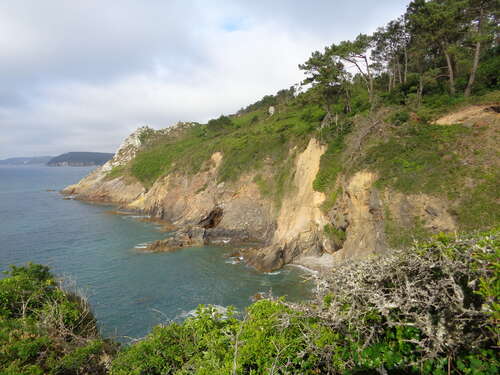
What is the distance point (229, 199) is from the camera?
4538 centimetres

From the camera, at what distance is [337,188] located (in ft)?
98.4

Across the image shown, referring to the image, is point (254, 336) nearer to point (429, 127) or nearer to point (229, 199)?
point (429, 127)

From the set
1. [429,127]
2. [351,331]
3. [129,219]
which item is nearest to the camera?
[351,331]

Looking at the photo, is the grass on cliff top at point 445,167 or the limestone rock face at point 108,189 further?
the limestone rock face at point 108,189

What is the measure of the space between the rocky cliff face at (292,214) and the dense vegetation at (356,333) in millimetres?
17433

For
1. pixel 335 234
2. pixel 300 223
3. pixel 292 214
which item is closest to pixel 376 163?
pixel 335 234

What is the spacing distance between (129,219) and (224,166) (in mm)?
20512

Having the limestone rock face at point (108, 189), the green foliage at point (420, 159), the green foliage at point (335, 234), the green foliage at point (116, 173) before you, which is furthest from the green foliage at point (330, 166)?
the green foliage at point (116, 173)

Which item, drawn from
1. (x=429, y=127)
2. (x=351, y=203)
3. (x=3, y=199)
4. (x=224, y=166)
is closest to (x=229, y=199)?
(x=224, y=166)

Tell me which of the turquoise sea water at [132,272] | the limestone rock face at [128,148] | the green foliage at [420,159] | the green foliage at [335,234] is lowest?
the turquoise sea water at [132,272]

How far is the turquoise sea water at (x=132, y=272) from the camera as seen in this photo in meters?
21.8

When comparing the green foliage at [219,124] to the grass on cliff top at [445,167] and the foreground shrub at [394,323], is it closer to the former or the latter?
the grass on cliff top at [445,167]

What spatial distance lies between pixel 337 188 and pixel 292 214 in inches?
270

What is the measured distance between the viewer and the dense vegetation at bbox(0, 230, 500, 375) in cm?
463
